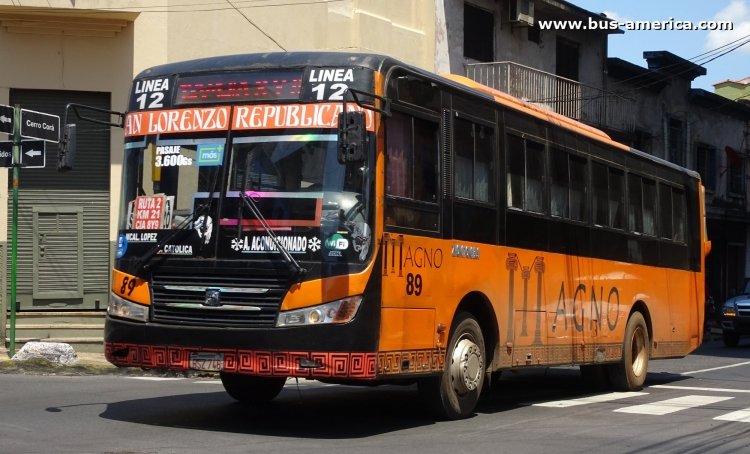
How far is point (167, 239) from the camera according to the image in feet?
32.8

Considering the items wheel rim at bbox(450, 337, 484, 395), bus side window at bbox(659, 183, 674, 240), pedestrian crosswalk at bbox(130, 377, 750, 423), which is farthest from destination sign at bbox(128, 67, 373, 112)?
bus side window at bbox(659, 183, 674, 240)

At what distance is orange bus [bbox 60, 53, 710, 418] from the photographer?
946 cm

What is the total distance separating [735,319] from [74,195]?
16894 mm

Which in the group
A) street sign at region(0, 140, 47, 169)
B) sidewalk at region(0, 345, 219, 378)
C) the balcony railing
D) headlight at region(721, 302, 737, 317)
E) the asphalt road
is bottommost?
the asphalt road

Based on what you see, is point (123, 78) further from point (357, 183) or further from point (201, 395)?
point (357, 183)

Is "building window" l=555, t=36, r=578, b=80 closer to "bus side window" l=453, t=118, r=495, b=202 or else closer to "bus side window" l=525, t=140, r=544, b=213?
"bus side window" l=525, t=140, r=544, b=213

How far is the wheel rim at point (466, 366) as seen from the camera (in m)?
11.0

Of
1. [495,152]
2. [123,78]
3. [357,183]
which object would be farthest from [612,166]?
[123,78]

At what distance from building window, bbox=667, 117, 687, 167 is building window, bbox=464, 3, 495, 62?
39.2 feet

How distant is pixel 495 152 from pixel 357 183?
2.80 m

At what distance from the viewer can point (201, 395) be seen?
43.7 feet

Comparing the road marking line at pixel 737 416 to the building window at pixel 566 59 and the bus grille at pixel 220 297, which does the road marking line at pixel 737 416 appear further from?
the building window at pixel 566 59

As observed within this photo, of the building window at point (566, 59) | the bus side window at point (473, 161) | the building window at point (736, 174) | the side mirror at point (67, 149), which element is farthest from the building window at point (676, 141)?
the side mirror at point (67, 149)

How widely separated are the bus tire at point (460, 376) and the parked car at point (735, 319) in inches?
753
